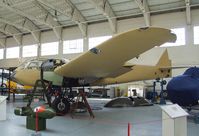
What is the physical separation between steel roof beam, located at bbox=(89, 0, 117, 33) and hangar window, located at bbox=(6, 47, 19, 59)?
1445cm

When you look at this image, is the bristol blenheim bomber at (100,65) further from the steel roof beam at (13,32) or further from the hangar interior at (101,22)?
the steel roof beam at (13,32)

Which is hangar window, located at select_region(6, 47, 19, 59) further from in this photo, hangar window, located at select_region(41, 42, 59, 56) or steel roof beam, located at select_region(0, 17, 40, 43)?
hangar window, located at select_region(41, 42, 59, 56)

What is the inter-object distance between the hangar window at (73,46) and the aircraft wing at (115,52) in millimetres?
15948

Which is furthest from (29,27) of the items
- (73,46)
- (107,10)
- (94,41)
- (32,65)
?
(32,65)

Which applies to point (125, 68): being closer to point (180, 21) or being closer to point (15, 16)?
point (180, 21)

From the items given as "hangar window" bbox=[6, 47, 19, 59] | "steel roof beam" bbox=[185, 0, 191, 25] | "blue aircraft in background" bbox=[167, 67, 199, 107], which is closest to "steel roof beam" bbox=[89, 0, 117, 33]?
"steel roof beam" bbox=[185, 0, 191, 25]

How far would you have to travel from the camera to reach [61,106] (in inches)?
345

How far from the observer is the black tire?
339 inches

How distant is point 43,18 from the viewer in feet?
77.3

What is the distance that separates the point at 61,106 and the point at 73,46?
55.1 feet

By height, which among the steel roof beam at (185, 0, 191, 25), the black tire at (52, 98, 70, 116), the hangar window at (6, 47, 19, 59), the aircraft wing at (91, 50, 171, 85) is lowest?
the black tire at (52, 98, 70, 116)

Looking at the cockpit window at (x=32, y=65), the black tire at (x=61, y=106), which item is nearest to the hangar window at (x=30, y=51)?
the cockpit window at (x=32, y=65)

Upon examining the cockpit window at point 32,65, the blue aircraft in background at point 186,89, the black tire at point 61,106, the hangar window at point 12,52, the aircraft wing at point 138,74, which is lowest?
the black tire at point 61,106

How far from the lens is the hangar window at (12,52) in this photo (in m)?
29.8
